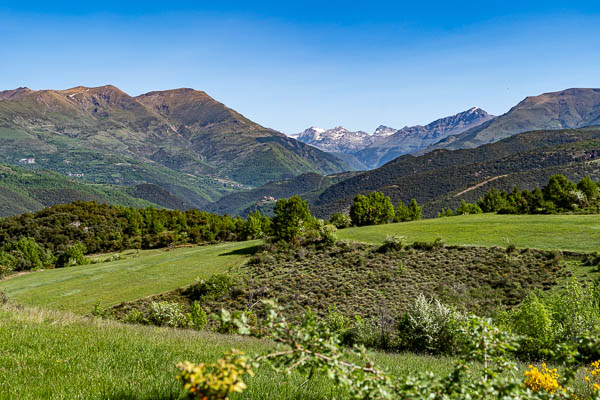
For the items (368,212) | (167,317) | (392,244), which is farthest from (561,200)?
(167,317)

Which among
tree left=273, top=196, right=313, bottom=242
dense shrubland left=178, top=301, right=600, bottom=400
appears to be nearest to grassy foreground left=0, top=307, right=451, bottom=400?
dense shrubland left=178, top=301, right=600, bottom=400

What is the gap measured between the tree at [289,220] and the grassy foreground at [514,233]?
6474 millimetres

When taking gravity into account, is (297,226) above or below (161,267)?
above

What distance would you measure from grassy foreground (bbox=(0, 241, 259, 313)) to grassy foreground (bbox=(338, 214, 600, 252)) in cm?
1906

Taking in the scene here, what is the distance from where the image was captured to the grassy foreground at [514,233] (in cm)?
3491

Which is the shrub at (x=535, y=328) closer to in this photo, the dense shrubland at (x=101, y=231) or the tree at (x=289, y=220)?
the tree at (x=289, y=220)

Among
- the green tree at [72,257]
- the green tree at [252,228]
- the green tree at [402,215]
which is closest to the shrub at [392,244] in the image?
the green tree at [252,228]

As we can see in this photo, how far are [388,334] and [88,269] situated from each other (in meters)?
49.5

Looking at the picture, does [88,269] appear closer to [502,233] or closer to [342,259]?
[342,259]

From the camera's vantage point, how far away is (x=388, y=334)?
1595cm

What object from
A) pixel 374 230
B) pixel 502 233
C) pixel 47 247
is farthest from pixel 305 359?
pixel 47 247

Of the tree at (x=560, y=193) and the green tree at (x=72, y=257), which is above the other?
the tree at (x=560, y=193)

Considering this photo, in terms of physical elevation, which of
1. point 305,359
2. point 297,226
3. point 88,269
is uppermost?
point 305,359

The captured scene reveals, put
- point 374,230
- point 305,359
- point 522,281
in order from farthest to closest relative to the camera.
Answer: point 374,230 < point 522,281 < point 305,359
